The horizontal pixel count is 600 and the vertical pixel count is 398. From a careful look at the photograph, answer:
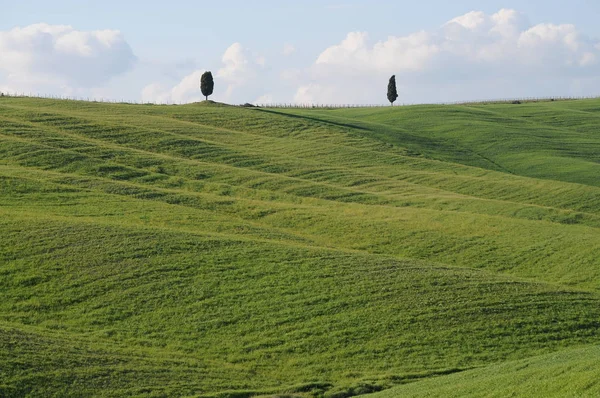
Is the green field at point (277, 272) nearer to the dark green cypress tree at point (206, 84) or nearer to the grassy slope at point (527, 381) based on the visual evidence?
the grassy slope at point (527, 381)

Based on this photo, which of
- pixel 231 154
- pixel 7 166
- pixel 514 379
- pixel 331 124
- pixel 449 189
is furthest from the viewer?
pixel 331 124

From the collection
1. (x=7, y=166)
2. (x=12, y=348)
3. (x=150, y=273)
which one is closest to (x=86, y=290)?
(x=150, y=273)

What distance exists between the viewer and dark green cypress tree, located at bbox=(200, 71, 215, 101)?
345 ft

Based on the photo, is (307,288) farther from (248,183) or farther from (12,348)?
(248,183)

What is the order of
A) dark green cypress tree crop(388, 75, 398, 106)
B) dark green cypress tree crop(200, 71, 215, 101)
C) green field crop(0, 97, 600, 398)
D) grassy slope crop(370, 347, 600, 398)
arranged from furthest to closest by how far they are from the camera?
dark green cypress tree crop(388, 75, 398, 106) < dark green cypress tree crop(200, 71, 215, 101) < green field crop(0, 97, 600, 398) < grassy slope crop(370, 347, 600, 398)

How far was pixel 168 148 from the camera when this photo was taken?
227ft

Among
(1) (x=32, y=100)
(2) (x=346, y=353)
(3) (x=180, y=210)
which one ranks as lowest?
(2) (x=346, y=353)

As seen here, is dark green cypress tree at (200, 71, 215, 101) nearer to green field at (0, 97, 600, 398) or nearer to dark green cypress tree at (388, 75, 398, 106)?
dark green cypress tree at (388, 75, 398, 106)

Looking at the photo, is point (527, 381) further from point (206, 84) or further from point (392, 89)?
point (392, 89)

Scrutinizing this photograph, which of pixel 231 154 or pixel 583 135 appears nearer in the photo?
pixel 231 154

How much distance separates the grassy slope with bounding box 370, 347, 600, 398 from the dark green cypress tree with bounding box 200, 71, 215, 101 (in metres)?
81.0

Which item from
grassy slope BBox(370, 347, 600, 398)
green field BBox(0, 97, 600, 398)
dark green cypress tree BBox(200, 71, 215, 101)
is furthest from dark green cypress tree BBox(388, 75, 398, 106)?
grassy slope BBox(370, 347, 600, 398)

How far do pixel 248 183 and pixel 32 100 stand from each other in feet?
140

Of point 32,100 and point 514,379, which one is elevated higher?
point 32,100
